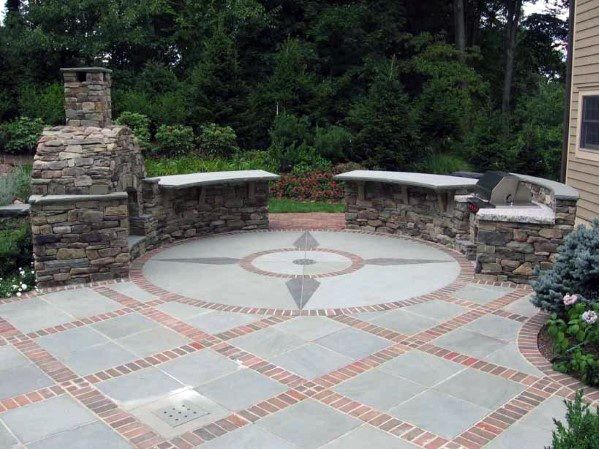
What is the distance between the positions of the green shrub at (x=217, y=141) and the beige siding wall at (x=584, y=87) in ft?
28.0

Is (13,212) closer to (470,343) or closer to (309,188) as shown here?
(470,343)

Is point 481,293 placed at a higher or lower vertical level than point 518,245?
lower

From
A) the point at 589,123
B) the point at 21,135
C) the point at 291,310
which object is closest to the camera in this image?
the point at 291,310

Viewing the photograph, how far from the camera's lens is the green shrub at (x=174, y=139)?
1589cm

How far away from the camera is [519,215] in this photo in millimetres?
7512

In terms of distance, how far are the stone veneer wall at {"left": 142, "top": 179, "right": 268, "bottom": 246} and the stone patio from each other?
1.79 meters

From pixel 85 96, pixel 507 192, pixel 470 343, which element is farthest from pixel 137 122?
pixel 470 343

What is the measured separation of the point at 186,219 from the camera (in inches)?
413

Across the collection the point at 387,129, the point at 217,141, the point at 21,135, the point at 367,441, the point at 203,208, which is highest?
the point at 387,129

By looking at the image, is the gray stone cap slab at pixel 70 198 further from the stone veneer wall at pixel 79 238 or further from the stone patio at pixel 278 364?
the stone patio at pixel 278 364

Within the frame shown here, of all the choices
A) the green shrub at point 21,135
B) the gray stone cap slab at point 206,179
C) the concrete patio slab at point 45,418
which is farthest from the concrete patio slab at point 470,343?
the green shrub at point 21,135

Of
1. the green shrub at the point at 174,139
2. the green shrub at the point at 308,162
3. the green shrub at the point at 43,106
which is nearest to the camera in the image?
the green shrub at the point at 308,162

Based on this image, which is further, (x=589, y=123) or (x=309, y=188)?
(x=309, y=188)

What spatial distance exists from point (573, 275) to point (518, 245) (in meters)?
2.04
